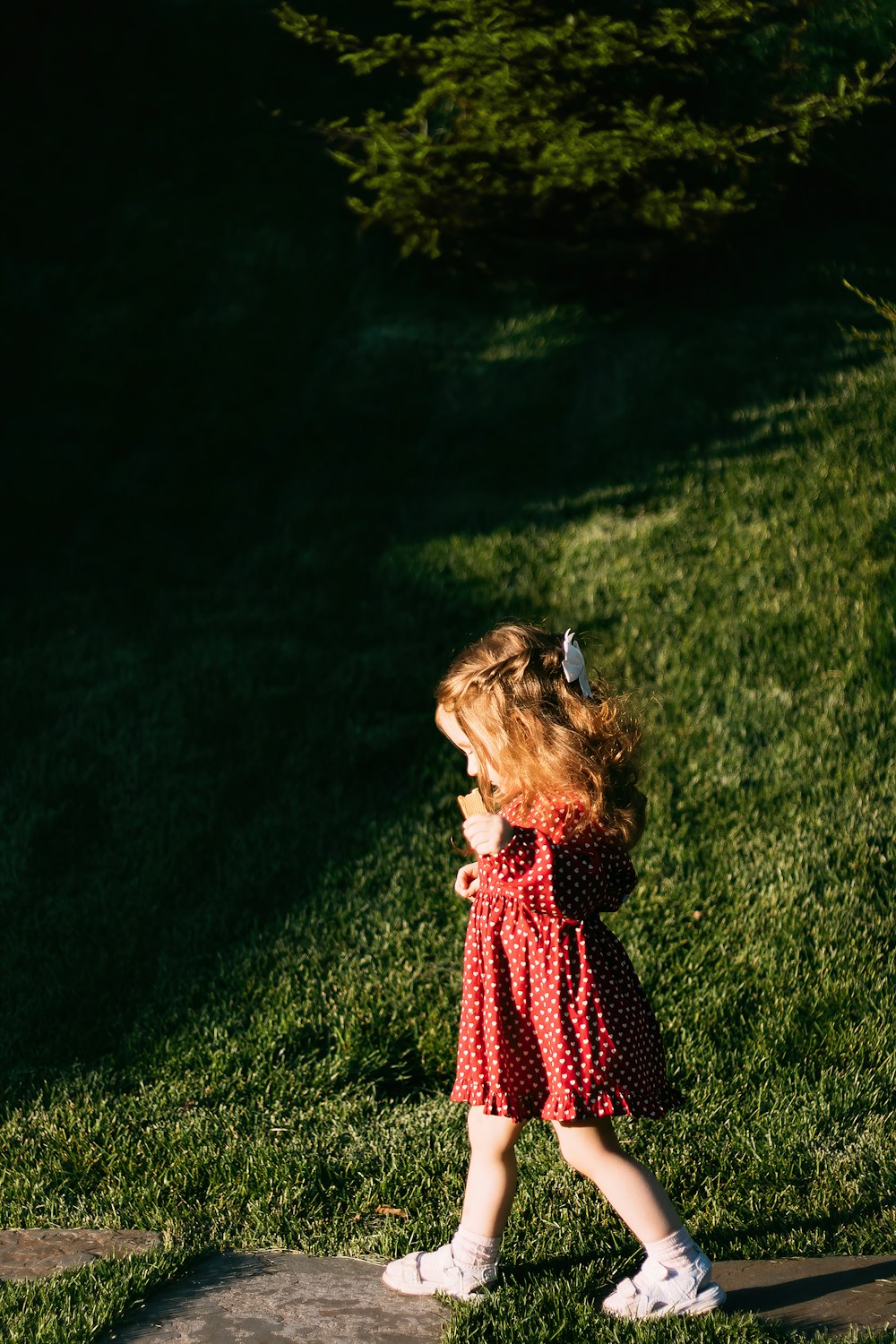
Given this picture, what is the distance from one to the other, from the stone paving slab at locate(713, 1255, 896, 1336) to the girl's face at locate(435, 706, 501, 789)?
1.18m

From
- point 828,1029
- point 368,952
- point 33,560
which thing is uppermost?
point 33,560

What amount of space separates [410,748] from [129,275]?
6153 mm

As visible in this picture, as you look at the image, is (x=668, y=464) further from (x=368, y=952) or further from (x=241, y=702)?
(x=368, y=952)

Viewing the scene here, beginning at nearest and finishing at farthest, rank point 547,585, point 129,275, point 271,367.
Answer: point 547,585 → point 271,367 → point 129,275

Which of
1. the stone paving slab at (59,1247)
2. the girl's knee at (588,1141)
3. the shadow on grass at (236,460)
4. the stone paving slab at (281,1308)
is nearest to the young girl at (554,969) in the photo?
the girl's knee at (588,1141)

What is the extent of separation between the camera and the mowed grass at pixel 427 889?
314 centimetres

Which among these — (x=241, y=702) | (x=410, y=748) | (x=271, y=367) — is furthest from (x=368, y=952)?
(x=271, y=367)

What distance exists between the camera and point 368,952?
427 centimetres

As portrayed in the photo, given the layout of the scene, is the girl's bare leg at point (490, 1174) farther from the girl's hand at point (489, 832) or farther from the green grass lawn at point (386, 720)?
the girl's hand at point (489, 832)

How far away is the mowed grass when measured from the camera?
3145 mm

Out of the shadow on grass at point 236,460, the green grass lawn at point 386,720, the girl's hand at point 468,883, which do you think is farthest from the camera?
the shadow on grass at point 236,460

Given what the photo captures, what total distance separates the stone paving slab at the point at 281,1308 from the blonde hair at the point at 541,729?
42.0 inches

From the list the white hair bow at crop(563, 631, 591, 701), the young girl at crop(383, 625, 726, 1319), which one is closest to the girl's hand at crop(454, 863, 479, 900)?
the young girl at crop(383, 625, 726, 1319)

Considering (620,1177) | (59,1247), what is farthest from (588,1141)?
(59,1247)
